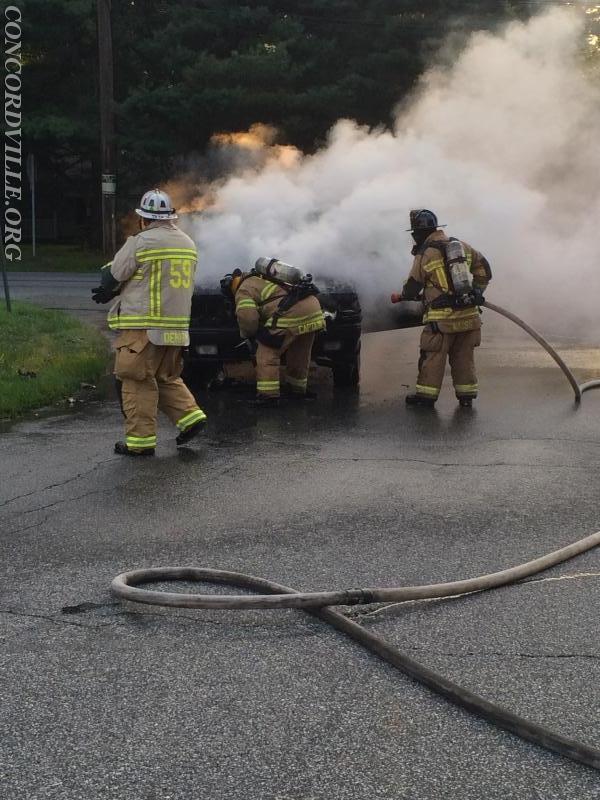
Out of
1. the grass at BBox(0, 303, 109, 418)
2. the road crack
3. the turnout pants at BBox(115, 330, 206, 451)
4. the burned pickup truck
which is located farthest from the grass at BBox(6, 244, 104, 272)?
the road crack

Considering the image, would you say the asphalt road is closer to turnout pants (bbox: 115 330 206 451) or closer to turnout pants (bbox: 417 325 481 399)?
turnout pants (bbox: 115 330 206 451)

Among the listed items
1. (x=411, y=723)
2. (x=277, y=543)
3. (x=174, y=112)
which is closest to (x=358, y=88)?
(x=174, y=112)

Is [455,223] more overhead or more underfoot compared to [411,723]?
more overhead

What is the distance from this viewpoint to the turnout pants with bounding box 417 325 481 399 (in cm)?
909

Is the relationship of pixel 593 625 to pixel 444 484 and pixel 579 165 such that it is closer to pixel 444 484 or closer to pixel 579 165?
pixel 444 484

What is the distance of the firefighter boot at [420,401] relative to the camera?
9125mm

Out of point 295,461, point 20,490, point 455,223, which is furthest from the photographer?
point 455,223

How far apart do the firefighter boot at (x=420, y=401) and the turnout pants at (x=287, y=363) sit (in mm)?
997

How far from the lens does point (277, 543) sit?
4.97 metres

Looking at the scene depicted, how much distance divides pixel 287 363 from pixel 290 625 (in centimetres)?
560

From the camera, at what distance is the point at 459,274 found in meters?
8.98

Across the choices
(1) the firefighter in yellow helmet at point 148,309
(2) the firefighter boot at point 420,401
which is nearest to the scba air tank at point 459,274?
(2) the firefighter boot at point 420,401

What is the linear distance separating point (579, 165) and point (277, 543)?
1151 cm

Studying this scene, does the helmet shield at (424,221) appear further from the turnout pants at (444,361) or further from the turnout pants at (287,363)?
the turnout pants at (287,363)
